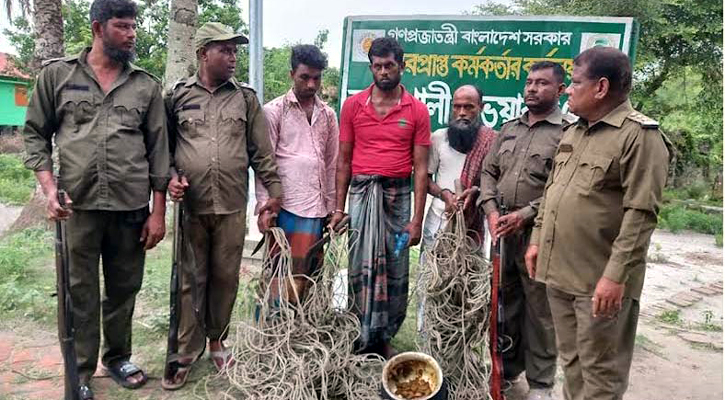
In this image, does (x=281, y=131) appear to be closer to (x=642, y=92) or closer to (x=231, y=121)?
(x=231, y=121)

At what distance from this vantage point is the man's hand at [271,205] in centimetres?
297

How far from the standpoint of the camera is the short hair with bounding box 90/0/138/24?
8.47 feet

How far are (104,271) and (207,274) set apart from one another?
1.71 feet

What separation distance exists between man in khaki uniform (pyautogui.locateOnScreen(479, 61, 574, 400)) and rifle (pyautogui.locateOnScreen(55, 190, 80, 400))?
2036 mm

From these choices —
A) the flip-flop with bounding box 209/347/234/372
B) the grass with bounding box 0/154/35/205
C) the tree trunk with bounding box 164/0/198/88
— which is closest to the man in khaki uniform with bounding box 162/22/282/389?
the flip-flop with bounding box 209/347/234/372

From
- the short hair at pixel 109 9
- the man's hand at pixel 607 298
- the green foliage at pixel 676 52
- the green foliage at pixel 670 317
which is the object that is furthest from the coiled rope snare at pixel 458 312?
the green foliage at pixel 676 52

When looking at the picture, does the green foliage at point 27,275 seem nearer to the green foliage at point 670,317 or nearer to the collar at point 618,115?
the collar at point 618,115

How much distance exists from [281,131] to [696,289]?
16.9 feet

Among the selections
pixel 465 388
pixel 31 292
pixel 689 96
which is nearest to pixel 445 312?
pixel 465 388

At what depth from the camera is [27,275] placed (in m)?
4.89

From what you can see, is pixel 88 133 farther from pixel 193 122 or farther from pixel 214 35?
pixel 214 35

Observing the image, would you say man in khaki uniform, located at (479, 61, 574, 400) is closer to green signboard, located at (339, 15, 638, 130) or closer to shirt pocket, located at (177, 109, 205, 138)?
shirt pocket, located at (177, 109, 205, 138)

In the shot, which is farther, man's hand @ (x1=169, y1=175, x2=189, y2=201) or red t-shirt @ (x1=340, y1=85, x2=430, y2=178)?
red t-shirt @ (x1=340, y1=85, x2=430, y2=178)

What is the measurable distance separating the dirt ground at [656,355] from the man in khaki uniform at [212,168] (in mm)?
553
